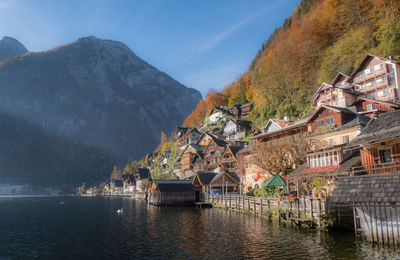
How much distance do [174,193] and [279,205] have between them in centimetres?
3755

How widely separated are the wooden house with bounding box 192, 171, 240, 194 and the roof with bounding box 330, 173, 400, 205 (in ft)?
119

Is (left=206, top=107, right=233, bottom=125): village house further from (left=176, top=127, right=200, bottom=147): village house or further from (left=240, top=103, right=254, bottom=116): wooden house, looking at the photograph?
(left=176, top=127, right=200, bottom=147): village house

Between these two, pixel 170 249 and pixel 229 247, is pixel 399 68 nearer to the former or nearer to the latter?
pixel 229 247

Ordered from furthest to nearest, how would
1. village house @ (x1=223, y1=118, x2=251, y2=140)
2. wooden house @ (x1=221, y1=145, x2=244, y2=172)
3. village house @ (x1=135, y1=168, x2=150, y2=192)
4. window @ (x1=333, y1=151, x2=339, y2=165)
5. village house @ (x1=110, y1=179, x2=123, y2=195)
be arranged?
village house @ (x1=110, y1=179, x2=123, y2=195) → village house @ (x1=135, y1=168, x2=150, y2=192) → village house @ (x1=223, y1=118, x2=251, y2=140) → wooden house @ (x1=221, y1=145, x2=244, y2=172) → window @ (x1=333, y1=151, x2=339, y2=165)

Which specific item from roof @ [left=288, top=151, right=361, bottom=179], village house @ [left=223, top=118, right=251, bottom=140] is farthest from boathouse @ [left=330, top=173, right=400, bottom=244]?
village house @ [left=223, top=118, right=251, bottom=140]

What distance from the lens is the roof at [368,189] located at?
19.2 m

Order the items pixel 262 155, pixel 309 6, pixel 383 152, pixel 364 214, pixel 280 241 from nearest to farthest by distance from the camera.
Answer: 1. pixel 364 214
2. pixel 280 241
3. pixel 383 152
4. pixel 262 155
5. pixel 309 6

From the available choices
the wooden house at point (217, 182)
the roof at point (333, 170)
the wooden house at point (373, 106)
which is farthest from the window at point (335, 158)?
the wooden house at point (217, 182)

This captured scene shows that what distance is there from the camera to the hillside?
200ft

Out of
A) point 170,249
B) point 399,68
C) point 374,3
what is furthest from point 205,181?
point 374,3

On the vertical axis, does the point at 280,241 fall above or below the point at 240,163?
below

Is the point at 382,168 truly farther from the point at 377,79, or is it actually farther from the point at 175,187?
the point at 175,187

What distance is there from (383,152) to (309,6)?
99499mm

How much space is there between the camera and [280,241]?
75.7 feet
